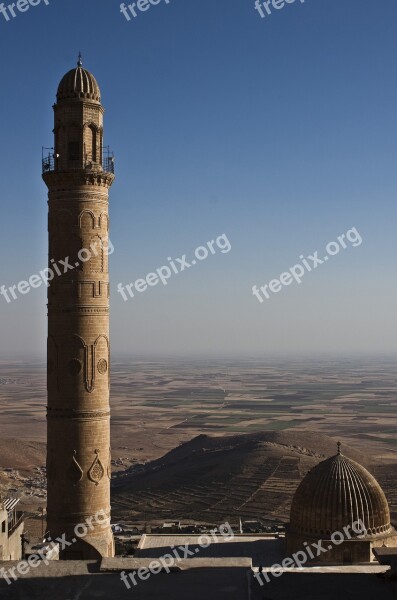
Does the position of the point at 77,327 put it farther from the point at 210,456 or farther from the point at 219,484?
the point at 210,456

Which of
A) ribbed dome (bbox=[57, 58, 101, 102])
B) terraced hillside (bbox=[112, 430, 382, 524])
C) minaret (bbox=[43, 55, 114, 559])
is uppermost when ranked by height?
ribbed dome (bbox=[57, 58, 101, 102])

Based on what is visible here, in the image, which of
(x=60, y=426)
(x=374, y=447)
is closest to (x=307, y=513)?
(x=60, y=426)

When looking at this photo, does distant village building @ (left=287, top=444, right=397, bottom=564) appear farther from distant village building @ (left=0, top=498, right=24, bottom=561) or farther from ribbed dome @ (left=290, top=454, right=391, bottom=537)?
Answer: distant village building @ (left=0, top=498, right=24, bottom=561)

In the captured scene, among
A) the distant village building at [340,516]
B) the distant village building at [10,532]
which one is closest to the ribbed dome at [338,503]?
the distant village building at [340,516]

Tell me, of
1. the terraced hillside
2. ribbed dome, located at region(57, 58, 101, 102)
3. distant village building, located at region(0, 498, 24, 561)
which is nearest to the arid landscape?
the terraced hillside

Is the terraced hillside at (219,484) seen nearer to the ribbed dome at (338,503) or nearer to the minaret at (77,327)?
the ribbed dome at (338,503)

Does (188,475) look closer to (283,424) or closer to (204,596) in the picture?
(204,596)
